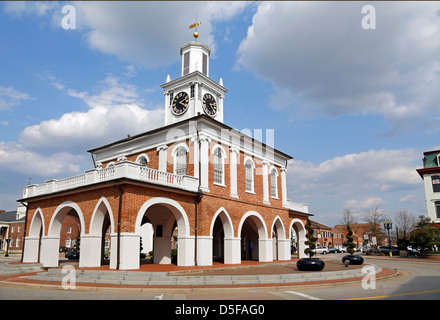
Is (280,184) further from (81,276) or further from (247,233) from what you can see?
(81,276)

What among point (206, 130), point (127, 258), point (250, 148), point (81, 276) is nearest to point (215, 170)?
point (206, 130)

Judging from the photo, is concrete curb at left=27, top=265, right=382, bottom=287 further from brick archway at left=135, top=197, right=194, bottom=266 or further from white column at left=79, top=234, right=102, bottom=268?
brick archway at left=135, top=197, right=194, bottom=266

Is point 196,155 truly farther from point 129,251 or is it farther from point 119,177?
point 129,251

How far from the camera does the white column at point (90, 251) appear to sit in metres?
19.1

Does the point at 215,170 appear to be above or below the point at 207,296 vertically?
above

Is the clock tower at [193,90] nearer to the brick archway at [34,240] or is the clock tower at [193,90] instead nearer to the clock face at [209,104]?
the clock face at [209,104]

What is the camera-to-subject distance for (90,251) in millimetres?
19156

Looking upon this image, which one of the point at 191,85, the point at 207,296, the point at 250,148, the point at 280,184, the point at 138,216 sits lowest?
the point at 207,296

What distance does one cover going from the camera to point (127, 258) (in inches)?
690

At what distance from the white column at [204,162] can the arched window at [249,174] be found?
216 inches

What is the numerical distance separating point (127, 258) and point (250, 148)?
15055 millimetres

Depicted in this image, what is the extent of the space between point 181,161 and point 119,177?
284 inches

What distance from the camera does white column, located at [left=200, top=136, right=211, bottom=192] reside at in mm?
23125

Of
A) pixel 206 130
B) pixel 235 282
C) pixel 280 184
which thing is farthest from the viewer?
pixel 280 184
